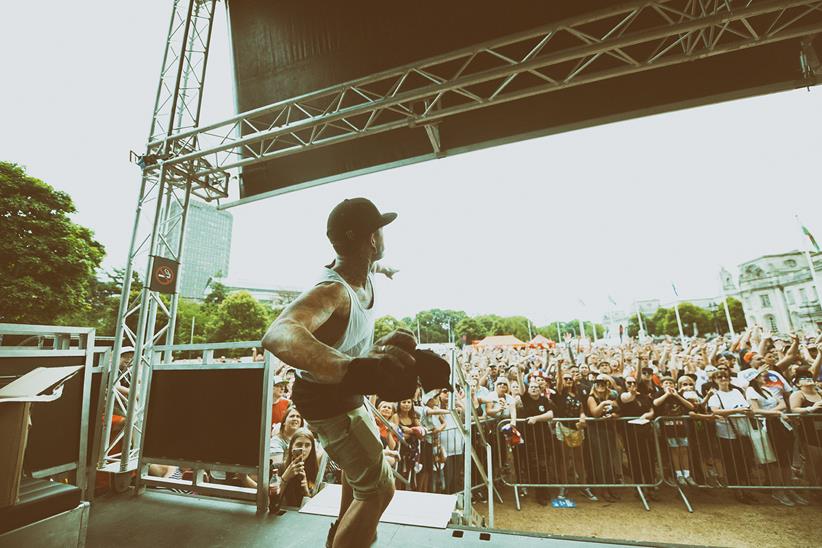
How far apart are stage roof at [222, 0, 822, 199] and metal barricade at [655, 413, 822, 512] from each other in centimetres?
448

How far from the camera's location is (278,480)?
351 centimetres

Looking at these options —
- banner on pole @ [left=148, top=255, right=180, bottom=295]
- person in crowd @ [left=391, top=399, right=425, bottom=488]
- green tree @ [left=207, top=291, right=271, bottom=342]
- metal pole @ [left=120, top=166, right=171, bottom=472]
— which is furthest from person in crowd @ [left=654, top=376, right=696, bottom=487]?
green tree @ [left=207, top=291, right=271, bottom=342]

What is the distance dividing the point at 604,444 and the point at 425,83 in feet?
19.8

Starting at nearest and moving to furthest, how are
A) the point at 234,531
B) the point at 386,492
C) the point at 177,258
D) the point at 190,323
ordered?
the point at 386,492 < the point at 234,531 < the point at 177,258 < the point at 190,323

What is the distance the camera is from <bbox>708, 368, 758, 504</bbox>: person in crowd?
5.01 meters

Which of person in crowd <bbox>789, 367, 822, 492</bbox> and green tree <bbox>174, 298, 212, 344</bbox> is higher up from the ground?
green tree <bbox>174, 298, 212, 344</bbox>

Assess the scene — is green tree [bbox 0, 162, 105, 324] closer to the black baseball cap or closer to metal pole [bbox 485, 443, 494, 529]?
metal pole [bbox 485, 443, 494, 529]

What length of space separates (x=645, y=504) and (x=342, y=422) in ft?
17.6

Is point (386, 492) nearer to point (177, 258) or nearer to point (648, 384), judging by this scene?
point (177, 258)

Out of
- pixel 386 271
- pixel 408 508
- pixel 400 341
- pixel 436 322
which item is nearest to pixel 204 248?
pixel 436 322

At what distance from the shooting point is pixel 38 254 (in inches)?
579

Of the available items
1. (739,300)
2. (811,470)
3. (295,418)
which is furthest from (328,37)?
(739,300)

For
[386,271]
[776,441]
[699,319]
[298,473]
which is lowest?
[776,441]

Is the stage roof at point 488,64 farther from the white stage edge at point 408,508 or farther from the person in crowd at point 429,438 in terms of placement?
the white stage edge at point 408,508
